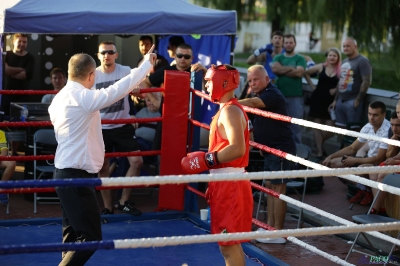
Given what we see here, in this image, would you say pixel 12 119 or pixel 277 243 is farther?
pixel 12 119

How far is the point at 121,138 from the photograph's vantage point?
7.03 meters

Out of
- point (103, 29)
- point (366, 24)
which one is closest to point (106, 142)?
point (103, 29)

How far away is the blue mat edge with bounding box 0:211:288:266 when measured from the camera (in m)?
5.69

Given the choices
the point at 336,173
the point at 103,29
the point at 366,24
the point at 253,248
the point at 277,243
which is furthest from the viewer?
the point at 366,24

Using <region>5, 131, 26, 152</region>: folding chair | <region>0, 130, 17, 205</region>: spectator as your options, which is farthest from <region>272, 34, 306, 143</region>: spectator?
<region>0, 130, 17, 205</region>: spectator

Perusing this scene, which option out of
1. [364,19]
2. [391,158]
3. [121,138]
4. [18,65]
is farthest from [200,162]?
[364,19]

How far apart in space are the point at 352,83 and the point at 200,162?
5915 mm

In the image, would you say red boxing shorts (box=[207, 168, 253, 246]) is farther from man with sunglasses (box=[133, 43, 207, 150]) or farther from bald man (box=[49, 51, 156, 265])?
man with sunglasses (box=[133, 43, 207, 150])

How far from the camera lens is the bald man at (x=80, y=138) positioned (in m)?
4.59

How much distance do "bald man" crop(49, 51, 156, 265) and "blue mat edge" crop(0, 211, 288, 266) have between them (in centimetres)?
160

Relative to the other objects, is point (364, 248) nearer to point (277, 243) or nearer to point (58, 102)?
point (277, 243)

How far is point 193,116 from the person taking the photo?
6.77 meters

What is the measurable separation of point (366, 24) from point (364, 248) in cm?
542

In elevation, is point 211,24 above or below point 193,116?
above
